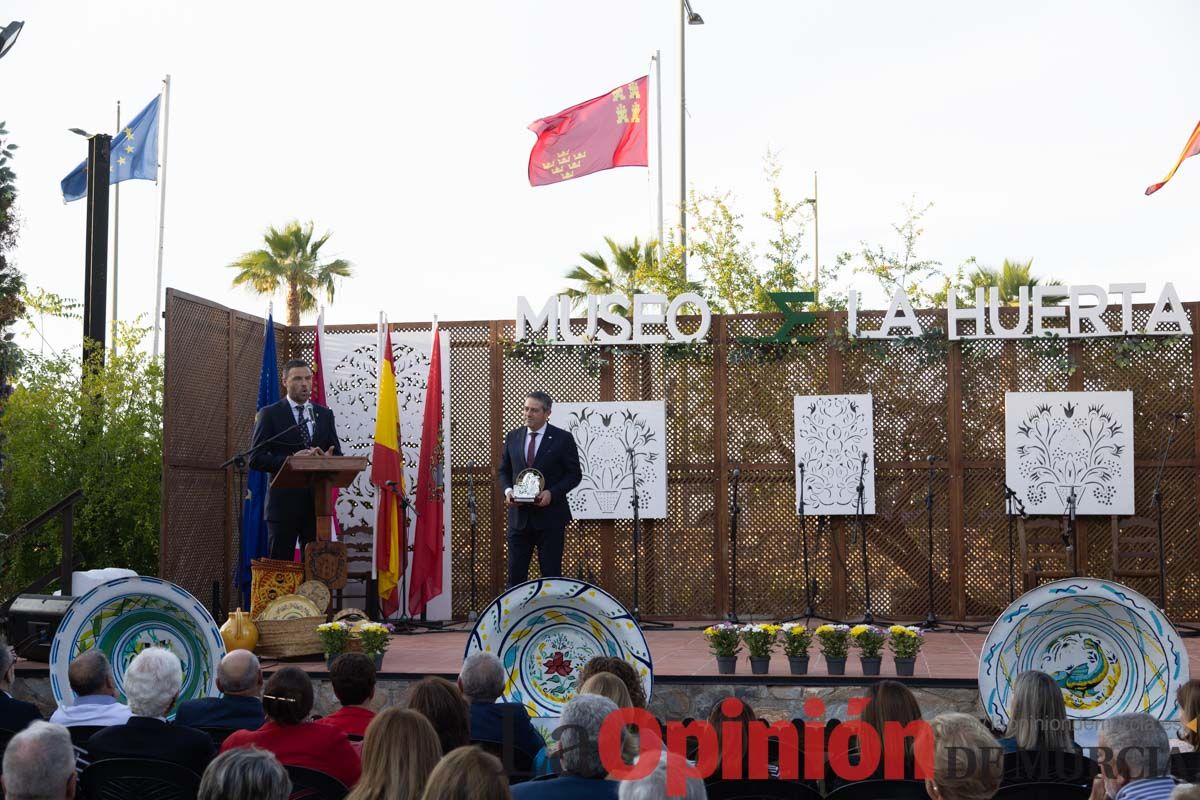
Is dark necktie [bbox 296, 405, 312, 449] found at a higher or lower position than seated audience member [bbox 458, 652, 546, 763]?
higher

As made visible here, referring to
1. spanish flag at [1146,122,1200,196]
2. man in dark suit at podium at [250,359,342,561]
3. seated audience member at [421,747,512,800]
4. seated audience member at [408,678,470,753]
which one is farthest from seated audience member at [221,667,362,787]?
spanish flag at [1146,122,1200,196]

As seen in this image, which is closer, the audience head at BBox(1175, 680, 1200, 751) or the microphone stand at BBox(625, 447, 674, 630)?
the audience head at BBox(1175, 680, 1200, 751)

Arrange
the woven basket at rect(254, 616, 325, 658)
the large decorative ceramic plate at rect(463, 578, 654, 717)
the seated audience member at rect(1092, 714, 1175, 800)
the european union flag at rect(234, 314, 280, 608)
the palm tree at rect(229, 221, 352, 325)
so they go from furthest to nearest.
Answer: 1. the palm tree at rect(229, 221, 352, 325)
2. the european union flag at rect(234, 314, 280, 608)
3. the woven basket at rect(254, 616, 325, 658)
4. the large decorative ceramic plate at rect(463, 578, 654, 717)
5. the seated audience member at rect(1092, 714, 1175, 800)

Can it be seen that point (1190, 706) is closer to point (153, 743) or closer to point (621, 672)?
point (621, 672)

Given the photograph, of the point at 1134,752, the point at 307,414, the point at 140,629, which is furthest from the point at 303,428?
the point at 1134,752

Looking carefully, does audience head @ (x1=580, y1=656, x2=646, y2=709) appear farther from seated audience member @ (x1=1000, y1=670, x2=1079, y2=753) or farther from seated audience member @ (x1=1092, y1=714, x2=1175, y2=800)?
seated audience member @ (x1=1092, y1=714, x2=1175, y2=800)

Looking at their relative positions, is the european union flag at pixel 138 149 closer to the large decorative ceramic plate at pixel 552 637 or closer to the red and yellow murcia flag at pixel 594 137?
the red and yellow murcia flag at pixel 594 137

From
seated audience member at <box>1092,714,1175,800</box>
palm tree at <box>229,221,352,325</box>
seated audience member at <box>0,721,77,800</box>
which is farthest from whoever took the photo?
palm tree at <box>229,221,352,325</box>

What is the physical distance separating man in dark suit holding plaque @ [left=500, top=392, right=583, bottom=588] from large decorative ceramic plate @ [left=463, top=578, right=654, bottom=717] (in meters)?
2.41

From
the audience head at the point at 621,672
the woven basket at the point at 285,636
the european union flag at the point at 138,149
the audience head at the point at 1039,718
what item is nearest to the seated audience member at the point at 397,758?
the audience head at the point at 621,672

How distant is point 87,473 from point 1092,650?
7723 mm

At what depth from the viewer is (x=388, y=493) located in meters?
9.73

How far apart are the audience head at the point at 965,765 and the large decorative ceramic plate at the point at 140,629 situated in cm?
439

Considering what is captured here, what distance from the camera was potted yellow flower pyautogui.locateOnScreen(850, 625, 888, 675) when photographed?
7059 mm
